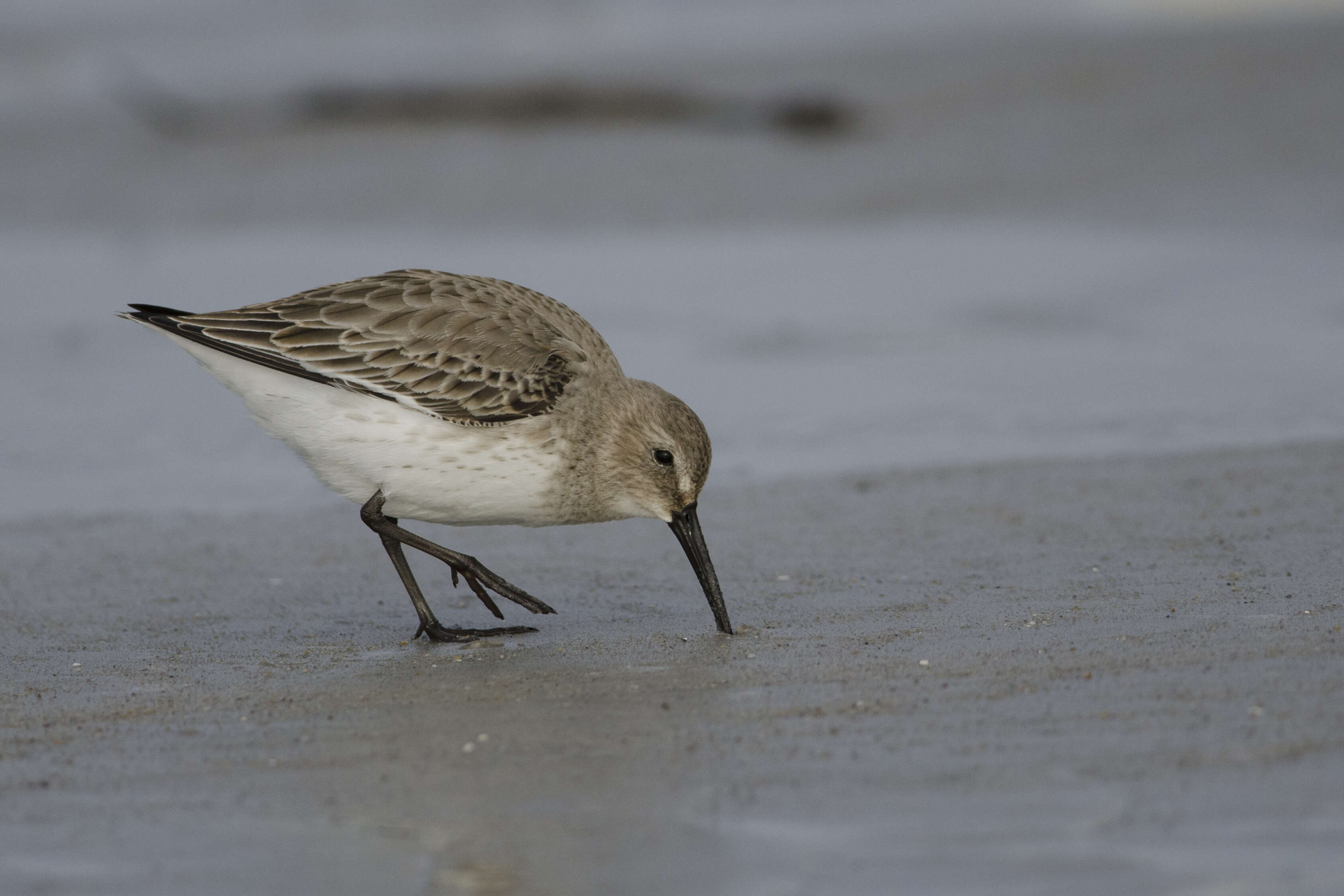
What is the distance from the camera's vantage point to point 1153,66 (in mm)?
16938

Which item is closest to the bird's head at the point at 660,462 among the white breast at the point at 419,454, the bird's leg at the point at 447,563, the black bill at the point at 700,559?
the black bill at the point at 700,559

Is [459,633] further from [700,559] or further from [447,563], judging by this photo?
[700,559]

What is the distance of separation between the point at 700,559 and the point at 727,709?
4.50ft

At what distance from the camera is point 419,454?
5406 mm

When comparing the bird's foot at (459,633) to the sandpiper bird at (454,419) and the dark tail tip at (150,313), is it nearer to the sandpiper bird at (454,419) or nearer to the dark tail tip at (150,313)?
the sandpiper bird at (454,419)

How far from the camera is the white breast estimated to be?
5.39 meters

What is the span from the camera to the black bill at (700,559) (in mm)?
5043

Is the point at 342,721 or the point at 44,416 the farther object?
the point at 44,416

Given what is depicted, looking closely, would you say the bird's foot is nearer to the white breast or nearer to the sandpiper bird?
the sandpiper bird

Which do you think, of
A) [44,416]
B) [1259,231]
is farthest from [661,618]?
[1259,231]

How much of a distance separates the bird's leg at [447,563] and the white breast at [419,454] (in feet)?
0.25

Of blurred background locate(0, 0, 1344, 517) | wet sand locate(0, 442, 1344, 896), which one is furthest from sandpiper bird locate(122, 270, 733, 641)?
blurred background locate(0, 0, 1344, 517)

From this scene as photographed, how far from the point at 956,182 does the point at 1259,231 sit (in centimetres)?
308

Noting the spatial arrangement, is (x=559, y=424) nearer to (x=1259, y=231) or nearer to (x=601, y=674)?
(x=601, y=674)
